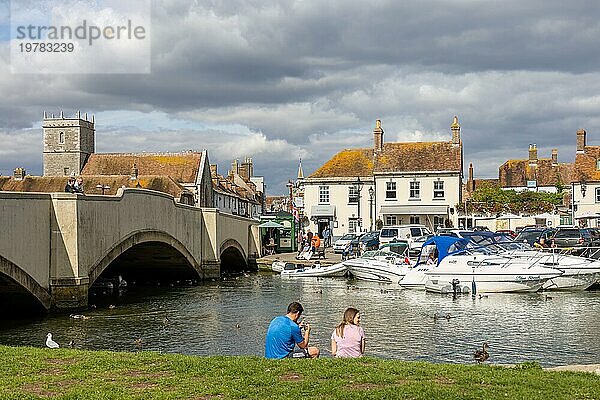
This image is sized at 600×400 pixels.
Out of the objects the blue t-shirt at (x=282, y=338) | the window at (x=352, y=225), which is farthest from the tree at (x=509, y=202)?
the blue t-shirt at (x=282, y=338)

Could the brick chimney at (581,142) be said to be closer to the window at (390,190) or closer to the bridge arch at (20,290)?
the window at (390,190)

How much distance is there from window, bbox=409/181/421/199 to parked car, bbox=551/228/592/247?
1005 inches

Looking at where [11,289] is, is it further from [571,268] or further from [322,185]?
[322,185]

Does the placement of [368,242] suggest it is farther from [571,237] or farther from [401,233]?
[571,237]

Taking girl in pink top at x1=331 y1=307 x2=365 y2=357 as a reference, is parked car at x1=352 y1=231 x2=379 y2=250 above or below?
above

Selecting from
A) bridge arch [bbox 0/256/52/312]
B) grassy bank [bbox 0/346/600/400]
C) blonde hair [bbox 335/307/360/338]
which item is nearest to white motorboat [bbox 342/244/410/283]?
bridge arch [bbox 0/256/52/312]

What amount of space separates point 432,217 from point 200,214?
34.5 m

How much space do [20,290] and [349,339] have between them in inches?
589

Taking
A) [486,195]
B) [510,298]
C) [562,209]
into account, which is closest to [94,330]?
[510,298]

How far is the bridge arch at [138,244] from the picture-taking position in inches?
1144

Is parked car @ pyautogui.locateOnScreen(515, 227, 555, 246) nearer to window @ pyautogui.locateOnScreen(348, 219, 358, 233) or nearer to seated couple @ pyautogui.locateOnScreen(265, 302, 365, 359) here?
window @ pyautogui.locateOnScreen(348, 219, 358, 233)

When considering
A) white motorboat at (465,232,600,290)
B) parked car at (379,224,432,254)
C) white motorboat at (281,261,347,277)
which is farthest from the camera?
parked car at (379,224,432,254)

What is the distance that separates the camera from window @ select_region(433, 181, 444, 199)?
73688 millimetres

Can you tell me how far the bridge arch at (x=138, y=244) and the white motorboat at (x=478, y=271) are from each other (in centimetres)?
1197
